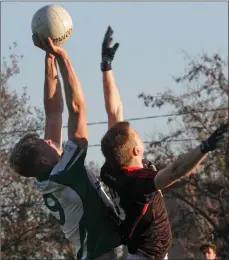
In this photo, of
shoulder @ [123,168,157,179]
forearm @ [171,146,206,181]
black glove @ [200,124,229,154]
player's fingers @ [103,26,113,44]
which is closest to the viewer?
black glove @ [200,124,229,154]

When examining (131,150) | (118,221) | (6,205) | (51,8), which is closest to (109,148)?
(131,150)

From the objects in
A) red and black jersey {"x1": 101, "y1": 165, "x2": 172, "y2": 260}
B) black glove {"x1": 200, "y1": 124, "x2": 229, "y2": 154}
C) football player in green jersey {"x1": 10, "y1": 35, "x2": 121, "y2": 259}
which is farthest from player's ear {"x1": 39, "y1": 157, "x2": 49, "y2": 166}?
black glove {"x1": 200, "y1": 124, "x2": 229, "y2": 154}

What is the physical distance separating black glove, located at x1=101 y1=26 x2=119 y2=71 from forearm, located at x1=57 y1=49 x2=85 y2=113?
0.37m

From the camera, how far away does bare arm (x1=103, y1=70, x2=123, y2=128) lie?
6492 millimetres

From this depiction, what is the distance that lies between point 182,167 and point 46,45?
5.51 ft

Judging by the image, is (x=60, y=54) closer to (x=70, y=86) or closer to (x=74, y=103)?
(x=70, y=86)

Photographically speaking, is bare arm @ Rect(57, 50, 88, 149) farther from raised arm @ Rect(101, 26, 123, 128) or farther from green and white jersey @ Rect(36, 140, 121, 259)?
raised arm @ Rect(101, 26, 123, 128)

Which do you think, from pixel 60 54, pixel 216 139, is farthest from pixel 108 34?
pixel 216 139

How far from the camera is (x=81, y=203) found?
5809mm

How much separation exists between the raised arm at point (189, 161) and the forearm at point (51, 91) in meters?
1.60

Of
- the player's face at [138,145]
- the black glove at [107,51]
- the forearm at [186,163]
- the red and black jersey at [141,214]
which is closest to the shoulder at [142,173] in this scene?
the red and black jersey at [141,214]

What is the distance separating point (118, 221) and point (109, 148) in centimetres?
59

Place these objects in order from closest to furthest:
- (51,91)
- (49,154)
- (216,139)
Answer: (216,139)
(49,154)
(51,91)

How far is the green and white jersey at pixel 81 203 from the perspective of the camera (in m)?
5.75
